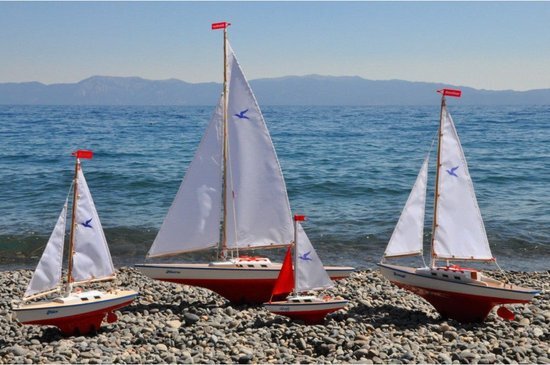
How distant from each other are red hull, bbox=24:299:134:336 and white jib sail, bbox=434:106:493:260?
31.3ft

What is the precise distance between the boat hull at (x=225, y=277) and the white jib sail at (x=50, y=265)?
3.25 m

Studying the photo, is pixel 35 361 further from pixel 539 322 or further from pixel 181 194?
pixel 539 322

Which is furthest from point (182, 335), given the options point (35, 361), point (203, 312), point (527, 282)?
point (527, 282)

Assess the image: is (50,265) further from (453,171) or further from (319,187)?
(319,187)

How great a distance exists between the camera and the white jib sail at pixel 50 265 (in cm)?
1733

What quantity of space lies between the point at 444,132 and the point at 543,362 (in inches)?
272

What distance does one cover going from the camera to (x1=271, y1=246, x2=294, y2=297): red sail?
61.6ft

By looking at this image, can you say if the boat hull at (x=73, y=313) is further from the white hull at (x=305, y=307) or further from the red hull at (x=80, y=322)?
the white hull at (x=305, y=307)

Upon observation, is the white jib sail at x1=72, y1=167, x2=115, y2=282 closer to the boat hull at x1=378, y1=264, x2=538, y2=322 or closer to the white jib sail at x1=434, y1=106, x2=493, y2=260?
the boat hull at x1=378, y1=264, x2=538, y2=322

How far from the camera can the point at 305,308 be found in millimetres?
18297

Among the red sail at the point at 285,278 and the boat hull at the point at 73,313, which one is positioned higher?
the red sail at the point at 285,278

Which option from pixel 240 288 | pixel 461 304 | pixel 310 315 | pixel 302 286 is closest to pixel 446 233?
pixel 461 304

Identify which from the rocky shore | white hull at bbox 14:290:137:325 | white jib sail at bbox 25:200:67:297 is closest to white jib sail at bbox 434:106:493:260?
the rocky shore

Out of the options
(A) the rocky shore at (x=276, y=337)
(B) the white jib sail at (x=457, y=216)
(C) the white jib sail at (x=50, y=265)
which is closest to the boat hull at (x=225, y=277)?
(A) the rocky shore at (x=276, y=337)
